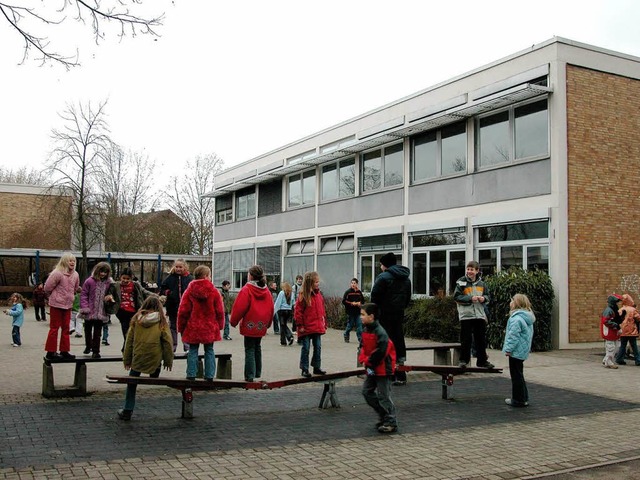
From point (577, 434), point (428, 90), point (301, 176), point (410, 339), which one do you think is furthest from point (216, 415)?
point (301, 176)

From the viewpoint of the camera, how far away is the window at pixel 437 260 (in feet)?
67.2

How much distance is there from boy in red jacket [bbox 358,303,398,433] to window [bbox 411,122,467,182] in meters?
13.7

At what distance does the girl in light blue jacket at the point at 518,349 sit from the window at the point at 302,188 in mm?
20805

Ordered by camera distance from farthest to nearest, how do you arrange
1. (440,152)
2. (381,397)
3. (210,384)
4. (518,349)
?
(440,152)
(518,349)
(210,384)
(381,397)

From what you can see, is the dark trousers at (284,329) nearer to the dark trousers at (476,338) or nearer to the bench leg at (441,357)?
the bench leg at (441,357)

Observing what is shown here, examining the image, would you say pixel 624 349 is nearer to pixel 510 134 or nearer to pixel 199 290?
pixel 510 134

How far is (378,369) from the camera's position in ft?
25.1

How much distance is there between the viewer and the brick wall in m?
17.3

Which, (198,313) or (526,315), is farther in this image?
(526,315)

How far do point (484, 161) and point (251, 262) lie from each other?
1801cm

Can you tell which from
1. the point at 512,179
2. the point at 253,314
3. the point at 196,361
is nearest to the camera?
the point at 196,361

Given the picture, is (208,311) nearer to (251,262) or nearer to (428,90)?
(428,90)

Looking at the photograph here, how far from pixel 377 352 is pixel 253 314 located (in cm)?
239

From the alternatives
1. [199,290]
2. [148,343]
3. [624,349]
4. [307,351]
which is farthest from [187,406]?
[624,349]
